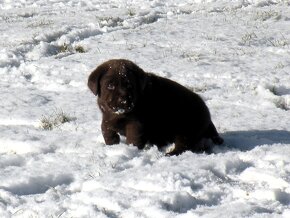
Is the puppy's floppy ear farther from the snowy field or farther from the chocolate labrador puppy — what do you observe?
the snowy field

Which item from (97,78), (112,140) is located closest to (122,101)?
(97,78)

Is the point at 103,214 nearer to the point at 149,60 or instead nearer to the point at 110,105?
the point at 110,105

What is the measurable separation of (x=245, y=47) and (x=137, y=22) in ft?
12.5

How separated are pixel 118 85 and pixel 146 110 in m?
0.46

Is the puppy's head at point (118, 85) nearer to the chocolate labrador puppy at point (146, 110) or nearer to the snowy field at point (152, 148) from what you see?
the chocolate labrador puppy at point (146, 110)

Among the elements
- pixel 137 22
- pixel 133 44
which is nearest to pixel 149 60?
pixel 133 44

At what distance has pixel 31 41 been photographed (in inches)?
480

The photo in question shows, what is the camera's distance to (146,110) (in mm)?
5945

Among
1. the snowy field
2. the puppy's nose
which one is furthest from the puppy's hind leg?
the puppy's nose

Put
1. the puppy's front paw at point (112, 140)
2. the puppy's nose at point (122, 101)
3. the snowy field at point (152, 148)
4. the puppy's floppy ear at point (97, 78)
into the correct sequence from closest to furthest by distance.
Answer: the snowy field at point (152, 148) → the puppy's nose at point (122, 101) → the puppy's floppy ear at point (97, 78) → the puppy's front paw at point (112, 140)

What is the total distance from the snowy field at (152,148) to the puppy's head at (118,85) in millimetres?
498

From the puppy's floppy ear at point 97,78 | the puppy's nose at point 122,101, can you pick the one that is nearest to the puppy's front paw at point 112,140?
the puppy's floppy ear at point 97,78

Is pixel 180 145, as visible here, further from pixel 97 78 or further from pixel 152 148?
pixel 97 78

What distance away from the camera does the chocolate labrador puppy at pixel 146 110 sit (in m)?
5.66
